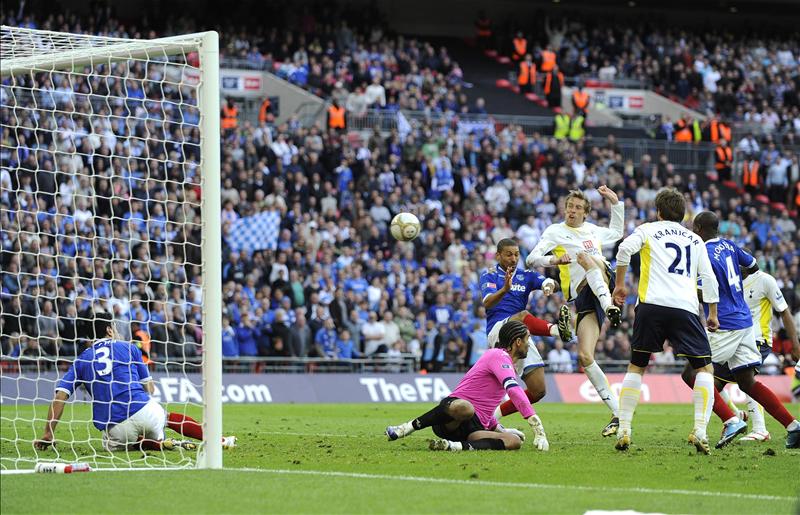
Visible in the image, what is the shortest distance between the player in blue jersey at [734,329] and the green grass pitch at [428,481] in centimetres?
44

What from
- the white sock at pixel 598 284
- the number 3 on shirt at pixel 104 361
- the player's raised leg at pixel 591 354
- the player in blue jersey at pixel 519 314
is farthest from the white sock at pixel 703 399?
the number 3 on shirt at pixel 104 361

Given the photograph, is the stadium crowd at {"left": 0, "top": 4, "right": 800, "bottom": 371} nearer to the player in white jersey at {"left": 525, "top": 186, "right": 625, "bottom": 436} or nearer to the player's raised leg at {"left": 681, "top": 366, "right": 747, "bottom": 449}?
the player in white jersey at {"left": 525, "top": 186, "right": 625, "bottom": 436}

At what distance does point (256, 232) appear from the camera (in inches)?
1152

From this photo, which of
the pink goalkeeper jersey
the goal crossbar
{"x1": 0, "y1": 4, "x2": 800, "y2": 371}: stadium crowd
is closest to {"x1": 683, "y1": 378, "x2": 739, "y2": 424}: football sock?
the pink goalkeeper jersey

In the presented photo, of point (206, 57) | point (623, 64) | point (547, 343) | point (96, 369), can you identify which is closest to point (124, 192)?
point (547, 343)

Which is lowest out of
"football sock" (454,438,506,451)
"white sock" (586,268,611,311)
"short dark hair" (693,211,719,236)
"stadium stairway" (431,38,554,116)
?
"football sock" (454,438,506,451)

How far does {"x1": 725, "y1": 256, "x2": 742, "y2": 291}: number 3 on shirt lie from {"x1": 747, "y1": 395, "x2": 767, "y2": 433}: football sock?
1.51 metres

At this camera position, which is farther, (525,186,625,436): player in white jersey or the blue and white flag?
the blue and white flag

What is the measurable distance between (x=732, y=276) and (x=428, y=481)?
564 cm

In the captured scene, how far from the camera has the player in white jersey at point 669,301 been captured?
12.1 m

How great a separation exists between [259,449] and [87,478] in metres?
3.43

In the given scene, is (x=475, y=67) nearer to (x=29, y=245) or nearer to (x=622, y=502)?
(x=29, y=245)

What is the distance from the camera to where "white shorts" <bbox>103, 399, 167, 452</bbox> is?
12289mm

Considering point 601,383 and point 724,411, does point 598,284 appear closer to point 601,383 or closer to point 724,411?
point 601,383
